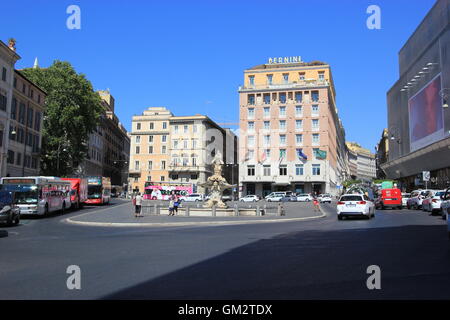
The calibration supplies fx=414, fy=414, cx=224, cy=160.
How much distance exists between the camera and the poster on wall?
182 ft

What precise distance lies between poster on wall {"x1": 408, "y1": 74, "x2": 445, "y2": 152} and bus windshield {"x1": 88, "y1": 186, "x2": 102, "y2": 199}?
43.9 m

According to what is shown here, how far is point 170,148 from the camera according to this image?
327 feet

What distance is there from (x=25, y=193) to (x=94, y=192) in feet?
74.7

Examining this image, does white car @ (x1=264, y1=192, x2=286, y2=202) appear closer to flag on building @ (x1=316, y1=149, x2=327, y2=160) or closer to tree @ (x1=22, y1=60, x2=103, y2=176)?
flag on building @ (x1=316, y1=149, x2=327, y2=160)

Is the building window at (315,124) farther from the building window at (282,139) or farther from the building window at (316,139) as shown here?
the building window at (282,139)

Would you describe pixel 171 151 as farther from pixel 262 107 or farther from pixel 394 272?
pixel 394 272

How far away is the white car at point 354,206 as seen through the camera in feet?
82.2

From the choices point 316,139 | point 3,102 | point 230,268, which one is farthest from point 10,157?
point 316,139

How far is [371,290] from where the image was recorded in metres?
6.54

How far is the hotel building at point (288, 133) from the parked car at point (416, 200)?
38.4 meters

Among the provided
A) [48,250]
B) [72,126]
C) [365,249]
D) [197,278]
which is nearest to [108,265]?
[197,278]

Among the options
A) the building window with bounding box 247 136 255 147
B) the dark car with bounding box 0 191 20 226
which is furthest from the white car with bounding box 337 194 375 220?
the building window with bounding box 247 136 255 147

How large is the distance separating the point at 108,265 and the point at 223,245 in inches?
173

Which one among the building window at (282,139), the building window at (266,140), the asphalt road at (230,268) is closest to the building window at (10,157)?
the asphalt road at (230,268)
